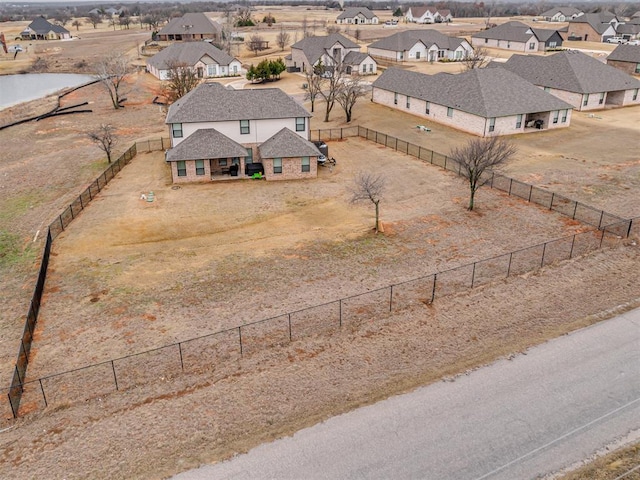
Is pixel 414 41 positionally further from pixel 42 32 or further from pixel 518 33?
pixel 42 32

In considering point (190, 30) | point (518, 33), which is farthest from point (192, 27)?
point (518, 33)

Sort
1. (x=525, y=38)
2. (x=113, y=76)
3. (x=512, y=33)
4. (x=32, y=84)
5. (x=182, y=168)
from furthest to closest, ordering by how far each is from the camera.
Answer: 1. (x=512, y=33)
2. (x=525, y=38)
3. (x=32, y=84)
4. (x=113, y=76)
5. (x=182, y=168)

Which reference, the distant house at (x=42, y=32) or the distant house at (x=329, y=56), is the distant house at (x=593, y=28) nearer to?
the distant house at (x=329, y=56)

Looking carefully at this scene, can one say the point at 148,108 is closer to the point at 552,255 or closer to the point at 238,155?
the point at 238,155

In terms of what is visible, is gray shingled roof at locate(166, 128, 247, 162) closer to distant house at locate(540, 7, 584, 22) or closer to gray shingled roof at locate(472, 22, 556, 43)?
gray shingled roof at locate(472, 22, 556, 43)

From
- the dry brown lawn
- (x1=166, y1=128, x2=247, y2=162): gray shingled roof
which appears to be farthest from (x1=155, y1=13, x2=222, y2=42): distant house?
(x1=166, y1=128, x2=247, y2=162): gray shingled roof

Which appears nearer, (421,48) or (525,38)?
(421,48)
